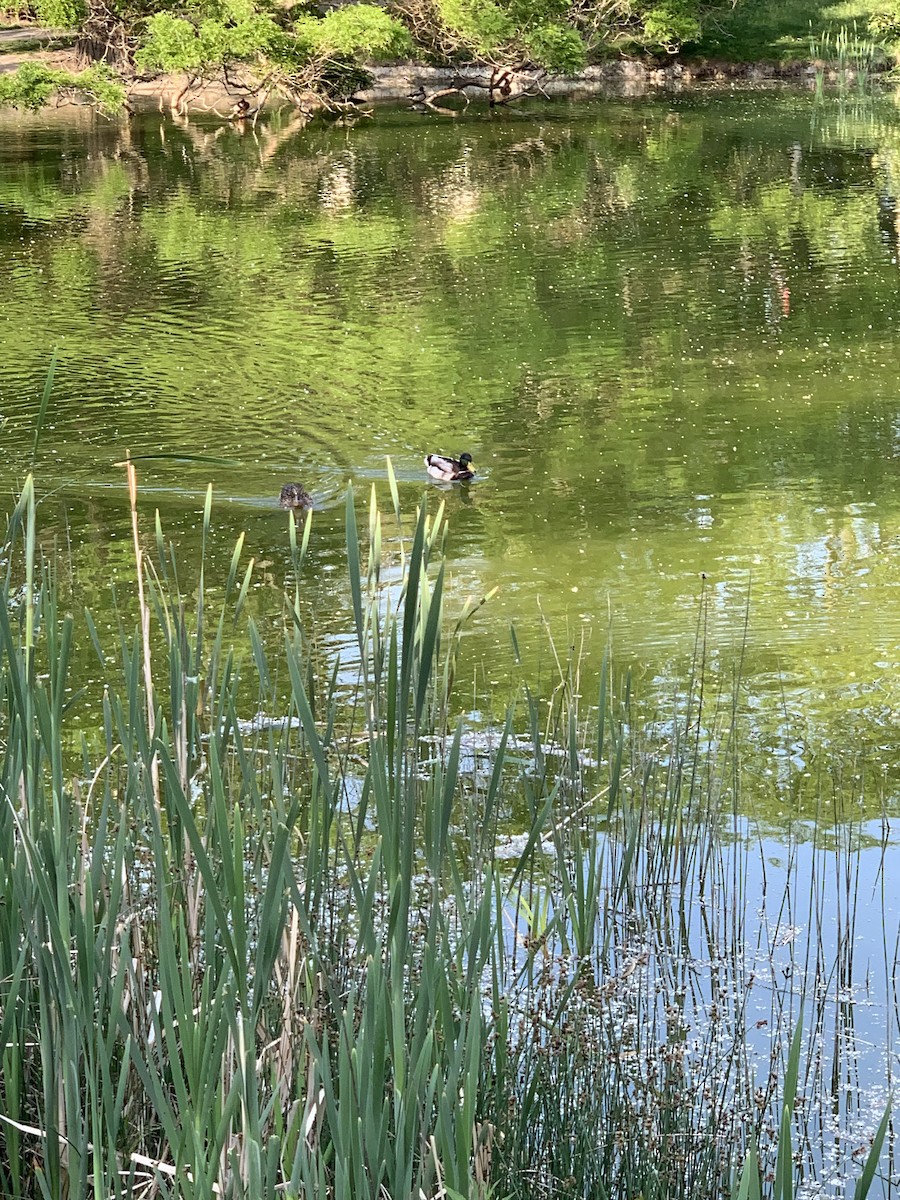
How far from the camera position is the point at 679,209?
18.7 metres

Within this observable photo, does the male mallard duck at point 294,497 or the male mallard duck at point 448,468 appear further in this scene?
the male mallard duck at point 448,468

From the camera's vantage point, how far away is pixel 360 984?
2840mm

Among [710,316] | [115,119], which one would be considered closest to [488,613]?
[710,316]

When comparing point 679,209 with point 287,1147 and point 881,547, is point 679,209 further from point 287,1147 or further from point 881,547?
point 287,1147

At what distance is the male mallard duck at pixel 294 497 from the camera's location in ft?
27.6

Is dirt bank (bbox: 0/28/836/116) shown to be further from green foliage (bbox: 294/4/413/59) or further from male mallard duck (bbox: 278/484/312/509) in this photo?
male mallard duck (bbox: 278/484/312/509)

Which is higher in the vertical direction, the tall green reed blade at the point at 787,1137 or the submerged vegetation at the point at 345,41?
the submerged vegetation at the point at 345,41

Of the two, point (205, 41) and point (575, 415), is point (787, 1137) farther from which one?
point (205, 41)

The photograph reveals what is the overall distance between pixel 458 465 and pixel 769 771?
410 cm

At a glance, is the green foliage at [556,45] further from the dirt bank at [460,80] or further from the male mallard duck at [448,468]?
the male mallard duck at [448,468]

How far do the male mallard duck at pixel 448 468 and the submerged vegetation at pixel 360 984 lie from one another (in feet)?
15.8

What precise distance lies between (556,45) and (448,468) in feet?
71.9

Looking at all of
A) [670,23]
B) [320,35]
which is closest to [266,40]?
[320,35]

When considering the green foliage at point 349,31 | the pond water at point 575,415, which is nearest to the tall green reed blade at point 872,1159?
the pond water at point 575,415
